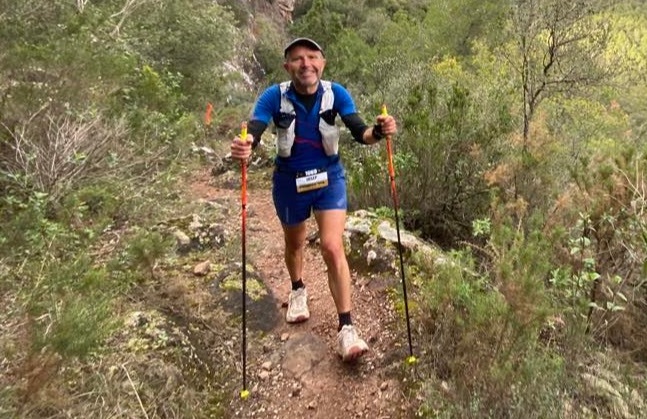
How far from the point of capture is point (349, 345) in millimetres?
3373

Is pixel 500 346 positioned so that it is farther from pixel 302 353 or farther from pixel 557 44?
pixel 557 44

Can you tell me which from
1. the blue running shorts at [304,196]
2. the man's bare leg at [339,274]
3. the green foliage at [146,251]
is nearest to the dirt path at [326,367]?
the man's bare leg at [339,274]

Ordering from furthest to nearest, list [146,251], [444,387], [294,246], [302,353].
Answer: [146,251]
[294,246]
[302,353]
[444,387]

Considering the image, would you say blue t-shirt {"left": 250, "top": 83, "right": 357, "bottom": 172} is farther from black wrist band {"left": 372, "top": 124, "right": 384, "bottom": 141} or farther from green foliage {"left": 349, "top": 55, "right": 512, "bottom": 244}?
green foliage {"left": 349, "top": 55, "right": 512, "bottom": 244}

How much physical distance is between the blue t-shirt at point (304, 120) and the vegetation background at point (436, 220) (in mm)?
1112

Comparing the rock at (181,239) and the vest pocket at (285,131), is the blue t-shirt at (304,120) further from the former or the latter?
the rock at (181,239)

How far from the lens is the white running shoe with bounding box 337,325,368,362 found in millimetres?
3361

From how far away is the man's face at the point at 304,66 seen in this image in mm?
3334

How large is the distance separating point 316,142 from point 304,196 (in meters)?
0.37

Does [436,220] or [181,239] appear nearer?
[181,239]

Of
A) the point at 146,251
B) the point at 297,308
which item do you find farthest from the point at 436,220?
the point at 146,251

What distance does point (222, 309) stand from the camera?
4082 millimetres

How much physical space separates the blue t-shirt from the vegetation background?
1112 millimetres

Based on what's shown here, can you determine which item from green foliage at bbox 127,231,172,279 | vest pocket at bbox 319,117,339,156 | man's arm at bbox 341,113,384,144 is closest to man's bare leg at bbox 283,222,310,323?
vest pocket at bbox 319,117,339,156
